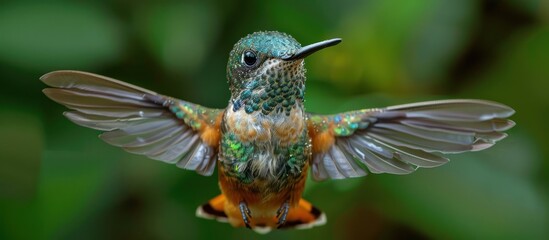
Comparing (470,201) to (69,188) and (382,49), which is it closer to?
(382,49)

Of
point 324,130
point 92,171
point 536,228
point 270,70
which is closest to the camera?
point 270,70

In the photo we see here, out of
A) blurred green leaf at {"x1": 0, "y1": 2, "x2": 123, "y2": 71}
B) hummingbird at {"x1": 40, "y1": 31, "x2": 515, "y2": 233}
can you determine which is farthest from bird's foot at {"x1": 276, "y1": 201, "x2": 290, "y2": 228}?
blurred green leaf at {"x1": 0, "y1": 2, "x2": 123, "y2": 71}

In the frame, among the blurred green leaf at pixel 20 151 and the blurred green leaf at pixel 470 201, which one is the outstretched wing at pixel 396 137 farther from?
the blurred green leaf at pixel 20 151

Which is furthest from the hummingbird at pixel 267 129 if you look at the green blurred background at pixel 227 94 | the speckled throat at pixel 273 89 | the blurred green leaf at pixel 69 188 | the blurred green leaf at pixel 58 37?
the blurred green leaf at pixel 58 37

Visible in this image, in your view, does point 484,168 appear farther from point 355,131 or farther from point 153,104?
point 153,104

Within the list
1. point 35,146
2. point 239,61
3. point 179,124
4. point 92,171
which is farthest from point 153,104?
point 35,146

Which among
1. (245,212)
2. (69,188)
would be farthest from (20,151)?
(245,212)
